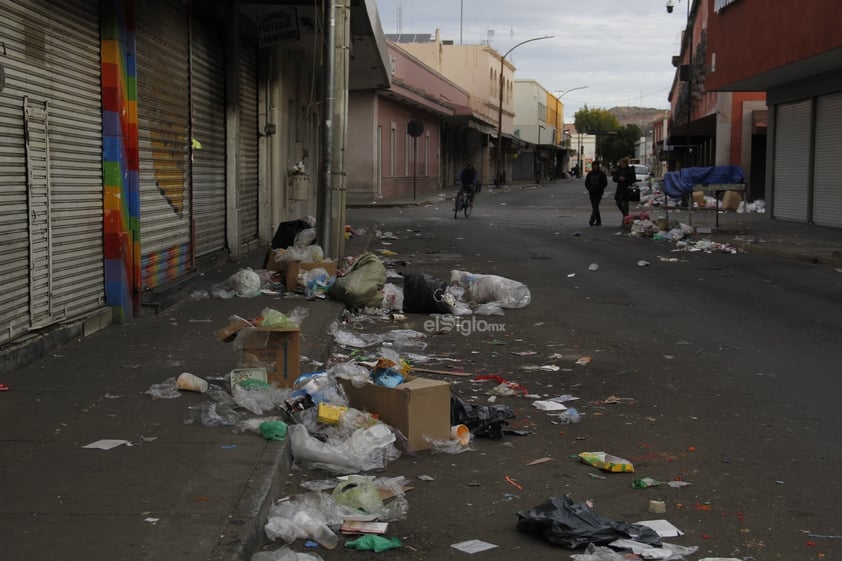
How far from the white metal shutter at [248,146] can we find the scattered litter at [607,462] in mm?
10656

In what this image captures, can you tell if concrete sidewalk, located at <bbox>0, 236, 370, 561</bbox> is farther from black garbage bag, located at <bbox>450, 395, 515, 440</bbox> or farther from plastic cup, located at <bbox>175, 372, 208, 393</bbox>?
black garbage bag, located at <bbox>450, 395, 515, 440</bbox>

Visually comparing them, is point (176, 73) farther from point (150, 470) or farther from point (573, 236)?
point (573, 236)

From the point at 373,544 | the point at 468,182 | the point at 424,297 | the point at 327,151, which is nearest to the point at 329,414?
the point at 373,544

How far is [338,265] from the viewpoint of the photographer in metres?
13.9

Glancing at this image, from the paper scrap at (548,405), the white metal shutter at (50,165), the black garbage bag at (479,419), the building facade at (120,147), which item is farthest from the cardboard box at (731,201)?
the black garbage bag at (479,419)

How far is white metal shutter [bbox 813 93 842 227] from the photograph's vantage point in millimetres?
22906

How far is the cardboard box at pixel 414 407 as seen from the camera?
5.62 m

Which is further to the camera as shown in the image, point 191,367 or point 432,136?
point 432,136

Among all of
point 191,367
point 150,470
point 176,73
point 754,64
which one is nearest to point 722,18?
point 754,64

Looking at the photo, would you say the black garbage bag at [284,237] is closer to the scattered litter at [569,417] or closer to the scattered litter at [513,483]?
the scattered litter at [569,417]

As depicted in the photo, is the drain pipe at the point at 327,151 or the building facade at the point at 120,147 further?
the drain pipe at the point at 327,151

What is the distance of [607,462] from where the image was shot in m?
5.42

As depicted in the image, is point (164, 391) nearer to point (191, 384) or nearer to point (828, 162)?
point (191, 384)

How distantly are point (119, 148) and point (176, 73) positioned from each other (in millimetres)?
2944
